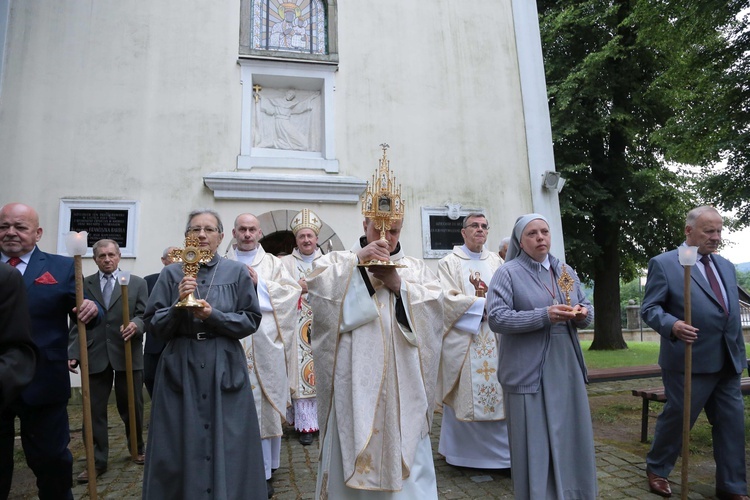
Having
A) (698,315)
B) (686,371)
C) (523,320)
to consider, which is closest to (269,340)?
(523,320)

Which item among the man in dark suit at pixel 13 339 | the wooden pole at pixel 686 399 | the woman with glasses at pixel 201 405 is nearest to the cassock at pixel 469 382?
the wooden pole at pixel 686 399

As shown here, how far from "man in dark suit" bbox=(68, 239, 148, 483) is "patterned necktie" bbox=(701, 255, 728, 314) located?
4.52 metres

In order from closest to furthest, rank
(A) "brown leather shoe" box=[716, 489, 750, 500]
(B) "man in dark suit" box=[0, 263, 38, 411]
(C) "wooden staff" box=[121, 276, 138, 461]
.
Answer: (B) "man in dark suit" box=[0, 263, 38, 411] → (A) "brown leather shoe" box=[716, 489, 750, 500] → (C) "wooden staff" box=[121, 276, 138, 461]

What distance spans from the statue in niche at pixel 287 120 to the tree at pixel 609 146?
22.5 feet

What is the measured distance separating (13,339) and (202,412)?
1010 mm

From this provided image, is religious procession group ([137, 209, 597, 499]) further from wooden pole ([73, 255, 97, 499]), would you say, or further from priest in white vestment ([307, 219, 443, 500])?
wooden pole ([73, 255, 97, 499])

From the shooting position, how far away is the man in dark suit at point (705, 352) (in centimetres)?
381

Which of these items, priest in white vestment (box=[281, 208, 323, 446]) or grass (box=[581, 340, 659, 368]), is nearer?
priest in white vestment (box=[281, 208, 323, 446])

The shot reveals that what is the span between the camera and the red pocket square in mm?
3385

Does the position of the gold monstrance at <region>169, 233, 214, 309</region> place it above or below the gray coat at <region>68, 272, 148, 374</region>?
above

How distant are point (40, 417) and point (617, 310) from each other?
46.5 ft

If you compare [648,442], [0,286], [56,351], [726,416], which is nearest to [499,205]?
[648,442]

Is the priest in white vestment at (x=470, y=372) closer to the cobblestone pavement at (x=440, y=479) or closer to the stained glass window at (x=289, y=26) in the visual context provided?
the cobblestone pavement at (x=440, y=479)

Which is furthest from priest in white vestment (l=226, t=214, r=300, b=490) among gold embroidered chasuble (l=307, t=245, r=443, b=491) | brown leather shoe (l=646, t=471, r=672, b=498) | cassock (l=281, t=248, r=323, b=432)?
brown leather shoe (l=646, t=471, r=672, b=498)
